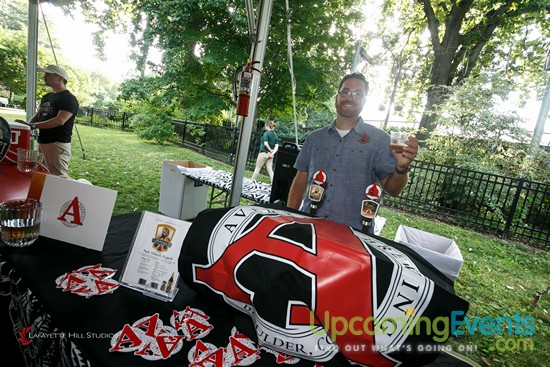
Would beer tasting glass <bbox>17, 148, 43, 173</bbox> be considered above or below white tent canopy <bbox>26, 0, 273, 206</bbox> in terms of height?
below

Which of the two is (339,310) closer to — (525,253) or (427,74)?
(525,253)

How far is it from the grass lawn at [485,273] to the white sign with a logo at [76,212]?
4.81ft

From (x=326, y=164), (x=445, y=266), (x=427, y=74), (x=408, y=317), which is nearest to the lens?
(x=408, y=317)

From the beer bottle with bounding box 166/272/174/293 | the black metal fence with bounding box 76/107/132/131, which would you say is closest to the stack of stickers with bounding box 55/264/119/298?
the beer bottle with bounding box 166/272/174/293

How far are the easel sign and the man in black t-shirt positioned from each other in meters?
3.70

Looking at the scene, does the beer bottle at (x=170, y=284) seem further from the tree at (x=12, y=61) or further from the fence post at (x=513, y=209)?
the tree at (x=12, y=61)

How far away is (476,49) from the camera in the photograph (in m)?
9.60

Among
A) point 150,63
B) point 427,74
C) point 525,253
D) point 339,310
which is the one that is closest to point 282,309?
point 339,310

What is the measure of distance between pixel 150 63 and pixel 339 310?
891 cm

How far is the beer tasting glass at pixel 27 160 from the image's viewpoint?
5.64 ft

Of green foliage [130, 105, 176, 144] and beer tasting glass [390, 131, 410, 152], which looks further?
green foliage [130, 105, 176, 144]

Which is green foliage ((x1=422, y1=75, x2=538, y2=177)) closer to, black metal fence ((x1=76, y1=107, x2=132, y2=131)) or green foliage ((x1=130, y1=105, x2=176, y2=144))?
green foliage ((x1=130, y1=105, x2=176, y2=144))

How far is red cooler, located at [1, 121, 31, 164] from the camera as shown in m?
1.87

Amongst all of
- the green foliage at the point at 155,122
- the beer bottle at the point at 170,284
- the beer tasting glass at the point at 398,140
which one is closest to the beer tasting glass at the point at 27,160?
the beer bottle at the point at 170,284
